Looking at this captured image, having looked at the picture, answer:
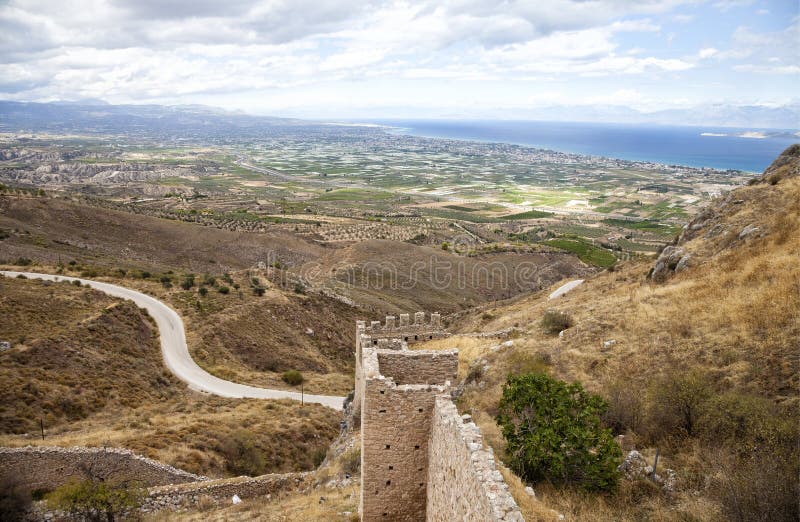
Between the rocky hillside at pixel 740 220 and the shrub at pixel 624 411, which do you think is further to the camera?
the rocky hillside at pixel 740 220

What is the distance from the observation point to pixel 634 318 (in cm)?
1862

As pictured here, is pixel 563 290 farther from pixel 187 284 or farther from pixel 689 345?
pixel 187 284

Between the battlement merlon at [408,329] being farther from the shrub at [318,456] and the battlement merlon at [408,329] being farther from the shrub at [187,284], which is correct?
the shrub at [187,284]

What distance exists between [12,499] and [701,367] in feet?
77.1

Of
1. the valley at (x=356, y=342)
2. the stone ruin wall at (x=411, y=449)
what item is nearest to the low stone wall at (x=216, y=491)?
the valley at (x=356, y=342)

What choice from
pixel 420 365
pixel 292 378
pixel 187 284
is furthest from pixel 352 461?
pixel 187 284

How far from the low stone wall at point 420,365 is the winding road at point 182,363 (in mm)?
18449

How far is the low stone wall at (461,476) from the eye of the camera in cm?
695

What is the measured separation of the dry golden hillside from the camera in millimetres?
9273

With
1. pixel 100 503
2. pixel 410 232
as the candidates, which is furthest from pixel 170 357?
pixel 410 232

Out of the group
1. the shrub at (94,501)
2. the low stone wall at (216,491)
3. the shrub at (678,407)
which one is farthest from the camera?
the low stone wall at (216,491)

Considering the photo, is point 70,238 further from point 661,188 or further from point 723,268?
point 661,188

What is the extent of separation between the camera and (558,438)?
1023 cm

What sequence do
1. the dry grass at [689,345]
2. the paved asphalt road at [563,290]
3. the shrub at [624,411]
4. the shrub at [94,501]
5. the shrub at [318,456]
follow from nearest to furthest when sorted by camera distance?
the dry grass at [689,345] < the shrub at [624,411] < the shrub at [94,501] < the shrub at [318,456] < the paved asphalt road at [563,290]
